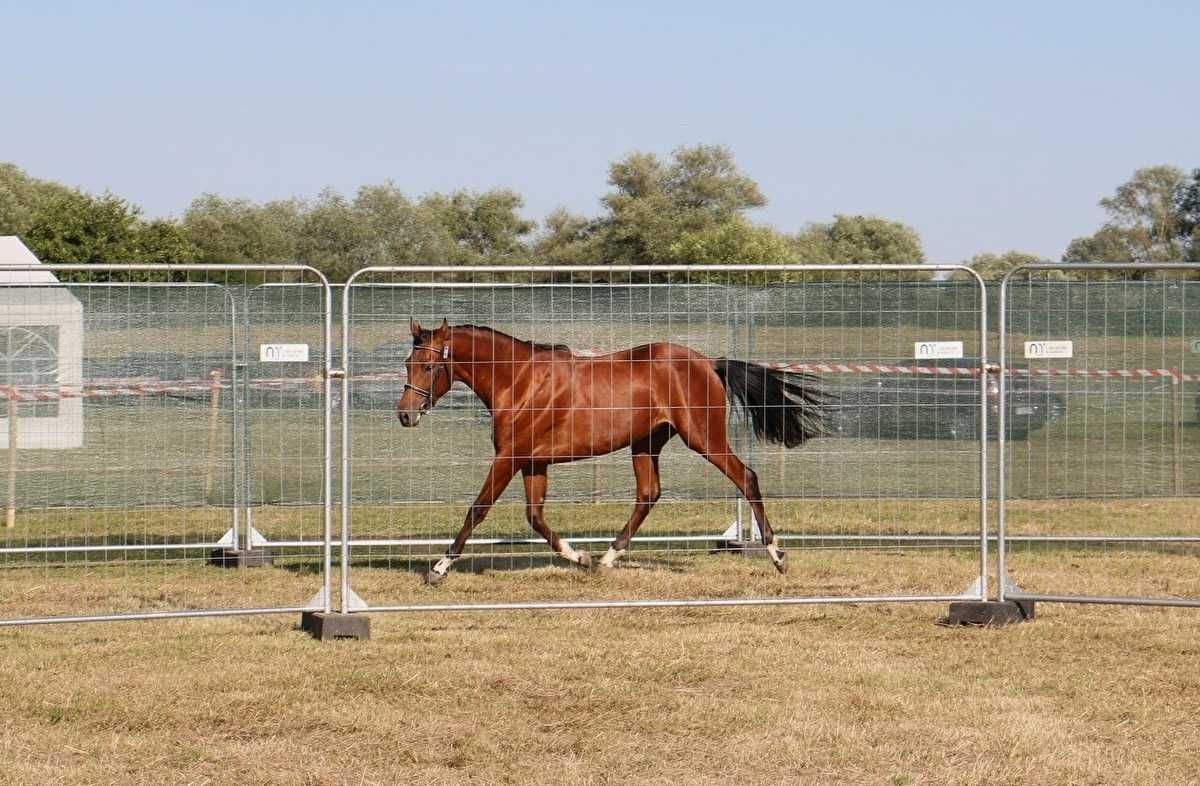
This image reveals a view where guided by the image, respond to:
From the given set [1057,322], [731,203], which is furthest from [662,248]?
[1057,322]

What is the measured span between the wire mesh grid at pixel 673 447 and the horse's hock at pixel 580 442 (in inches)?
1.6

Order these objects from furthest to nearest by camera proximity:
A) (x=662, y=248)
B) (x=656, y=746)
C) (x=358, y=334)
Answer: (x=662, y=248)
(x=358, y=334)
(x=656, y=746)

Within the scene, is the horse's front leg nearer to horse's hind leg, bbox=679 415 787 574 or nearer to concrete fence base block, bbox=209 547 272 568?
horse's hind leg, bbox=679 415 787 574

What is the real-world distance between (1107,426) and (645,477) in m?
4.90

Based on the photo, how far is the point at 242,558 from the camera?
13734 millimetres

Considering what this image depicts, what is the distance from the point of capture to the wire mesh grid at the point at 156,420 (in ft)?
45.3

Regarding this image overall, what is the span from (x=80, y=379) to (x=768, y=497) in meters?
5.84

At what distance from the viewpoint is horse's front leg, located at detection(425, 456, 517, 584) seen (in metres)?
12.3

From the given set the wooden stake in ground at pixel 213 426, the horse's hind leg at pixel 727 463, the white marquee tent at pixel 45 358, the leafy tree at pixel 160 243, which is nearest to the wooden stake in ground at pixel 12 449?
the white marquee tent at pixel 45 358

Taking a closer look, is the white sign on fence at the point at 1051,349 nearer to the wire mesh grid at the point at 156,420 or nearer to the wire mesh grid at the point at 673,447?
the wire mesh grid at the point at 673,447

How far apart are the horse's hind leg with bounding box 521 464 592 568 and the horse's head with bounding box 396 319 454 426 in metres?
0.94

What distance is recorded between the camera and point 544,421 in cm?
1279

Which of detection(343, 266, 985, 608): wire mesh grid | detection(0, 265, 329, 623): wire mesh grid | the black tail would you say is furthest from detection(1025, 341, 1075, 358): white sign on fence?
detection(0, 265, 329, 623): wire mesh grid

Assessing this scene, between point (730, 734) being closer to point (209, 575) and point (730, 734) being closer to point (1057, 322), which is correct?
point (209, 575)
